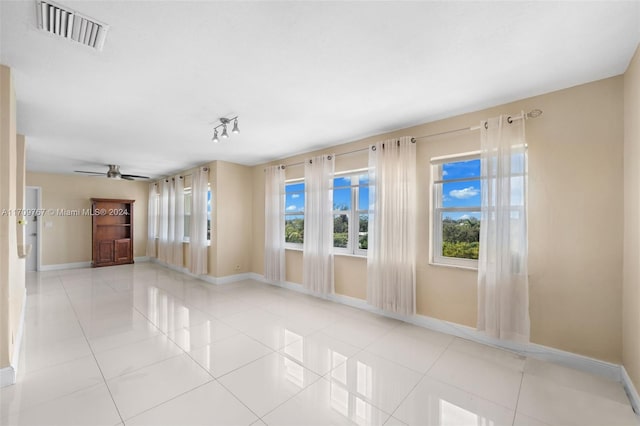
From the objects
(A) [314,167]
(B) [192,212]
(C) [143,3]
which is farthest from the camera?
(B) [192,212]

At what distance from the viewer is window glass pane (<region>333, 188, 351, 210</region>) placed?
13.9 feet

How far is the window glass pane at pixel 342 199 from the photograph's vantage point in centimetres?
422

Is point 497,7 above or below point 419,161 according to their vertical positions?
above

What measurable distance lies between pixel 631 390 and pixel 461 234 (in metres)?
1.71

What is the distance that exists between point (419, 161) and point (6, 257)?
13.4 feet

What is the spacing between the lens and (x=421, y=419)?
5.78 feet

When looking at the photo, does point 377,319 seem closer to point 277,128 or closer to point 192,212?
point 277,128

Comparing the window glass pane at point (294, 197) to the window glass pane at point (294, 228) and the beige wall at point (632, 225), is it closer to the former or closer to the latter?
the window glass pane at point (294, 228)

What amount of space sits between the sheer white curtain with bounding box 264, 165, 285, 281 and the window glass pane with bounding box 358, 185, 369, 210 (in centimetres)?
164

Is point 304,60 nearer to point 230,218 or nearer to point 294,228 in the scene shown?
point 294,228

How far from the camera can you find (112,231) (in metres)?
7.38

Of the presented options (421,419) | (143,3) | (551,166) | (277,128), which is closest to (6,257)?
(143,3)

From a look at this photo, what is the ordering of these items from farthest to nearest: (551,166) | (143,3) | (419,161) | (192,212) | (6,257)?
1. (192,212)
2. (419,161)
3. (551,166)
4. (6,257)
5. (143,3)

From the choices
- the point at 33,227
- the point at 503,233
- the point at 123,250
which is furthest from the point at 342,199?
the point at 33,227
